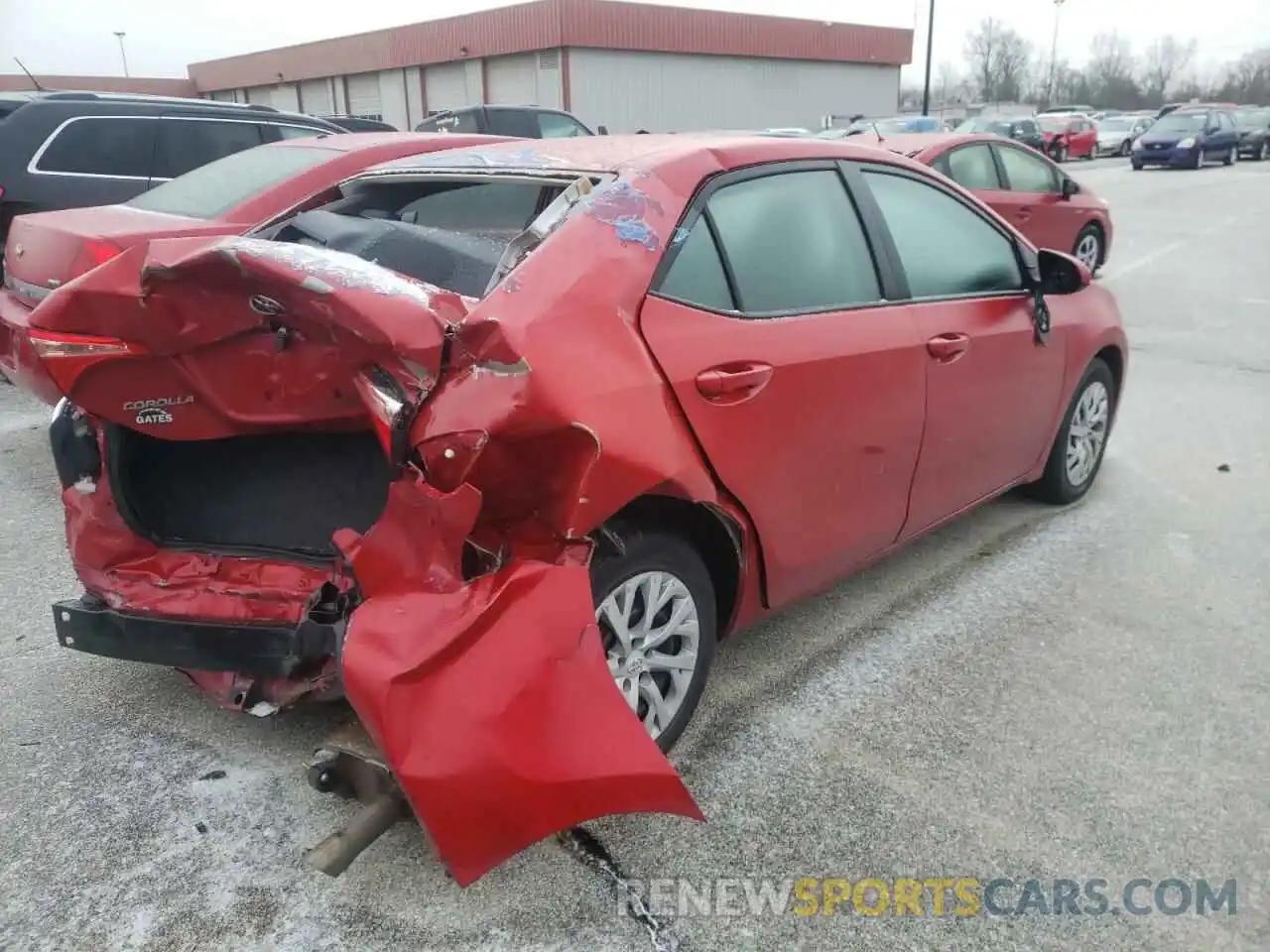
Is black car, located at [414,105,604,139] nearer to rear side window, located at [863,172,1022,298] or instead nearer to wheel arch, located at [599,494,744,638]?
rear side window, located at [863,172,1022,298]

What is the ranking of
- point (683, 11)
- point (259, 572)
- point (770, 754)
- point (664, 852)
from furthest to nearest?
point (683, 11) → point (770, 754) → point (259, 572) → point (664, 852)

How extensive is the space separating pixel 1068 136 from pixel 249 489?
3561 cm

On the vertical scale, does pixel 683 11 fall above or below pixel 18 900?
above

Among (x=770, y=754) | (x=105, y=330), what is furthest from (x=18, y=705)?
(x=770, y=754)

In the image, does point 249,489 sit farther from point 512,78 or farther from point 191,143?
point 512,78

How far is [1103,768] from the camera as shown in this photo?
278 centimetres

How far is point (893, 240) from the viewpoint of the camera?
11.0 ft

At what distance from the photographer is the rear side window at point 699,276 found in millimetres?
2619

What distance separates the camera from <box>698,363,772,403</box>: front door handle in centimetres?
256

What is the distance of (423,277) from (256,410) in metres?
0.59

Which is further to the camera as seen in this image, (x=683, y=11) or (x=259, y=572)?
(x=683, y=11)

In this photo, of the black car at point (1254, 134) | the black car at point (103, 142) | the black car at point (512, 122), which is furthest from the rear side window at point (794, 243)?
the black car at point (1254, 134)

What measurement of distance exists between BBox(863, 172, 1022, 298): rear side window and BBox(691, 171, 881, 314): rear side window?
22 centimetres

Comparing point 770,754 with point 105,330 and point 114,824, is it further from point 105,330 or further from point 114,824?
point 105,330
